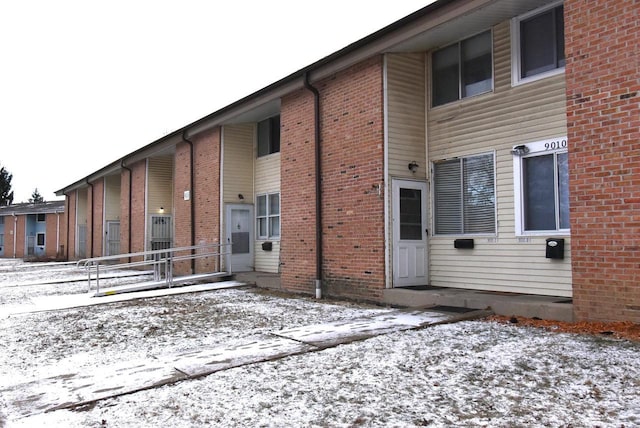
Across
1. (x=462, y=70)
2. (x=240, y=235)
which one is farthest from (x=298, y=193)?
(x=462, y=70)

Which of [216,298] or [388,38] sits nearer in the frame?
[388,38]

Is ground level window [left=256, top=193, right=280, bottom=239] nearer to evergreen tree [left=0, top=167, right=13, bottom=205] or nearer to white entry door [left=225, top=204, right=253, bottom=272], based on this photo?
white entry door [left=225, top=204, right=253, bottom=272]

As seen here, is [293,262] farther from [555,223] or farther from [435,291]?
[555,223]

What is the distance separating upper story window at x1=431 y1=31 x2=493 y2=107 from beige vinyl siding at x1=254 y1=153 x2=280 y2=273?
5336mm

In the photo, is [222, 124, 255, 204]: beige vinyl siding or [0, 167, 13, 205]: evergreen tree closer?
[222, 124, 255, 204]: beige vinyl siding

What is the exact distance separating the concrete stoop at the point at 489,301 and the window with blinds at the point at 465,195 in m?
1.14

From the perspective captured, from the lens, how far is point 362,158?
375 inches

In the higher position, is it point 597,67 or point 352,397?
point 597,67

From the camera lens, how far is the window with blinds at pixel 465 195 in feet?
28.3

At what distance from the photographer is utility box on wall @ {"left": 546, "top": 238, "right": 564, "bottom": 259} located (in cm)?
745

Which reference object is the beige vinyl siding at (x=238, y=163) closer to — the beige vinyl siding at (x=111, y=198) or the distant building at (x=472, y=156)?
the distant building at (x=472, y=156)

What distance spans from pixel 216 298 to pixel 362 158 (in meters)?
4.29

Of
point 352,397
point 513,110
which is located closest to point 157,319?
point 352,397

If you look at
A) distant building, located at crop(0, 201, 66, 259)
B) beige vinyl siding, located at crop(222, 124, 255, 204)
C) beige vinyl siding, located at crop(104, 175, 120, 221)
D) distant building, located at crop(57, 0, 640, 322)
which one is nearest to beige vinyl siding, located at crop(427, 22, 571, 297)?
distant building, located at crop(57, 0, 640, 322)
